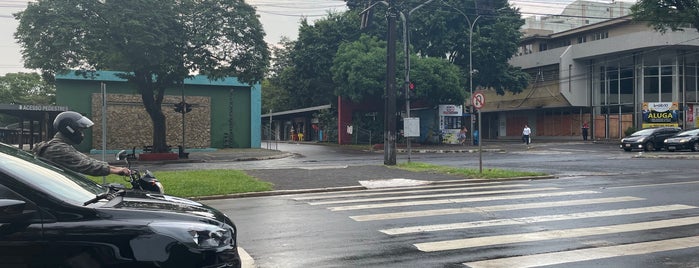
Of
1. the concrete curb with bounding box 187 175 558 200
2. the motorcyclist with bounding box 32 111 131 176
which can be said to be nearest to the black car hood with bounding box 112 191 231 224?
the motorcyclist with bounding box 32 111 131 176

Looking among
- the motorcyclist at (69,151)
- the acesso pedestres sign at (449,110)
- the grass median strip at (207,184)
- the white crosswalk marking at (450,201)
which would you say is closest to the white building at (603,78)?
the acesso pedestres sign at (449,110)

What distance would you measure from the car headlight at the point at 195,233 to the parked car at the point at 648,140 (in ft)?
103

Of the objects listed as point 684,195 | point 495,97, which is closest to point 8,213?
point 684,195

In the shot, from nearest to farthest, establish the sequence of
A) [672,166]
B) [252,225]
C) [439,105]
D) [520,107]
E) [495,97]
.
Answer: [252,225], [672,166], [439,105], [520,107], [495,97]

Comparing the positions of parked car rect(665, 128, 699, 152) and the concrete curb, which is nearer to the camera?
the concrete curb

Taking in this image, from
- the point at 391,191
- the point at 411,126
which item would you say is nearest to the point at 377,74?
the point at 411,126

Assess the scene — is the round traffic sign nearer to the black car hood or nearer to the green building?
the black car hood

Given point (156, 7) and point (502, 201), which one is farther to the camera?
point (156, 7)

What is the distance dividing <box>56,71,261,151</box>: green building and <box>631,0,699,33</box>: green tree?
26609 millimetres

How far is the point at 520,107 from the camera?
184ft

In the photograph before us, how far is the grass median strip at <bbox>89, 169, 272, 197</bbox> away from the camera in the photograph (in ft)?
40.6

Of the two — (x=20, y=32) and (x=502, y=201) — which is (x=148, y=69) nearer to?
(x=20, y=32)

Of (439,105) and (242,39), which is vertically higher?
(242,39)

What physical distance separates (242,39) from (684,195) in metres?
22.2
